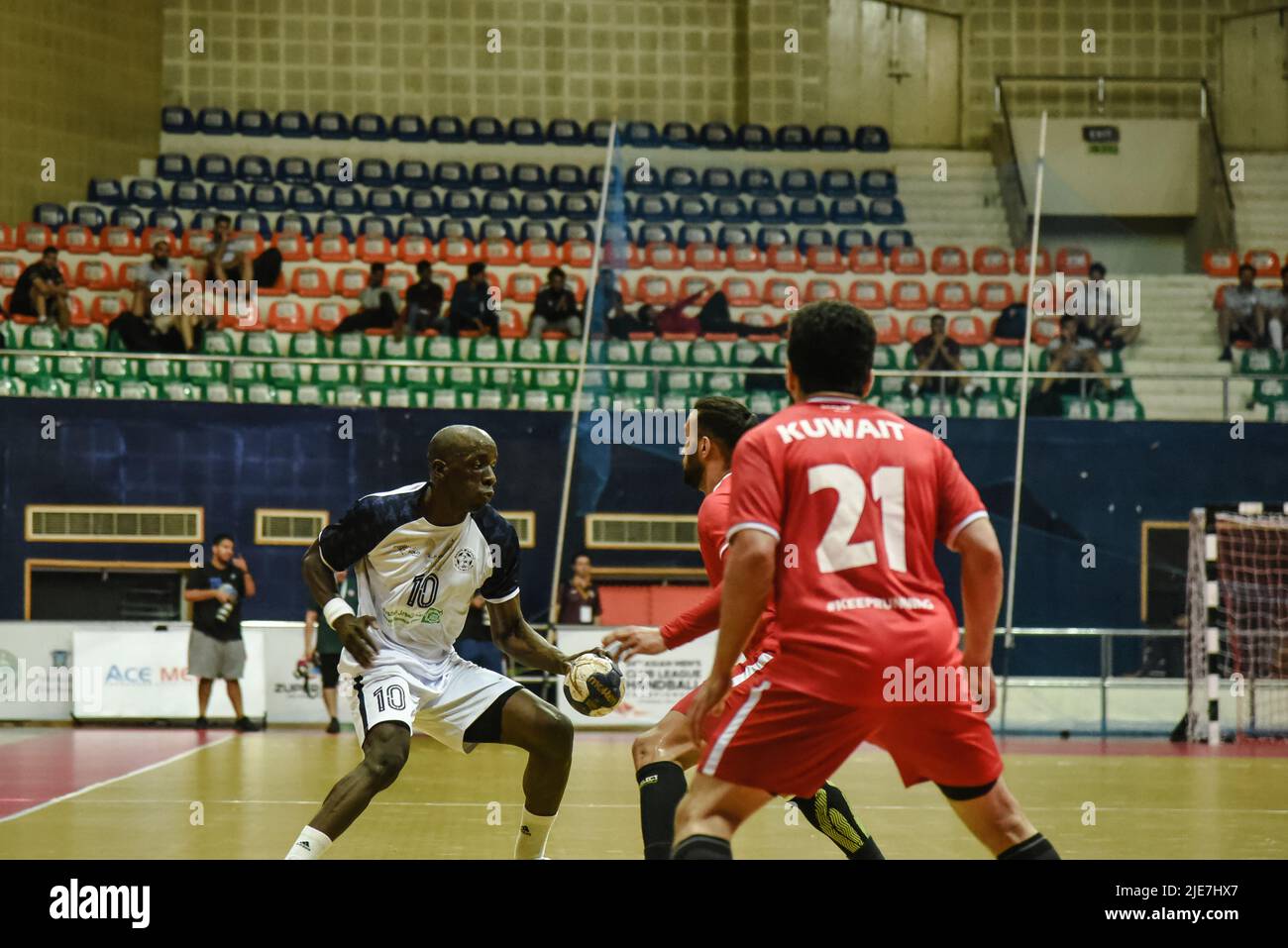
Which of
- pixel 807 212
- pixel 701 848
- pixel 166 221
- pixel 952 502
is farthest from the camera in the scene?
pixel 807 212

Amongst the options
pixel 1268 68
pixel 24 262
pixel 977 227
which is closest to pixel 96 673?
pixel 24 262

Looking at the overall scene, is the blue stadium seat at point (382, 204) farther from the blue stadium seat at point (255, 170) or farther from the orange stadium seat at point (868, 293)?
the orange stadium seat at point (868, 293)

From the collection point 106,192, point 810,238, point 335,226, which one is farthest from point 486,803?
point 106,192

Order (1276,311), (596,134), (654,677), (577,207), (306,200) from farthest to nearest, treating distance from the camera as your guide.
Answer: (596,134) < (577,207) < (306,200) < (1276,311) < (654,677)

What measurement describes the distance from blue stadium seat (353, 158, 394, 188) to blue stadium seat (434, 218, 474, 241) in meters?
1.77

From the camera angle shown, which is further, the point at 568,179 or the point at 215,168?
the point at 568,179

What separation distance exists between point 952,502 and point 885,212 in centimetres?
2206

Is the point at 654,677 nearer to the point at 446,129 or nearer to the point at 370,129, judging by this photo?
the point at 446,129

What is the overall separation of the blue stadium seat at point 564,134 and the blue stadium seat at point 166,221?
650 cm

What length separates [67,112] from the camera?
2611 centimetres

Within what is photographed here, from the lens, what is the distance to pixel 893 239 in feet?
82.6

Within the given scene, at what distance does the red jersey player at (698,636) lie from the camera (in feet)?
19.1

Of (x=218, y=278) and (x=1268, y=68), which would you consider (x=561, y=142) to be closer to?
(x=218, y=278)
